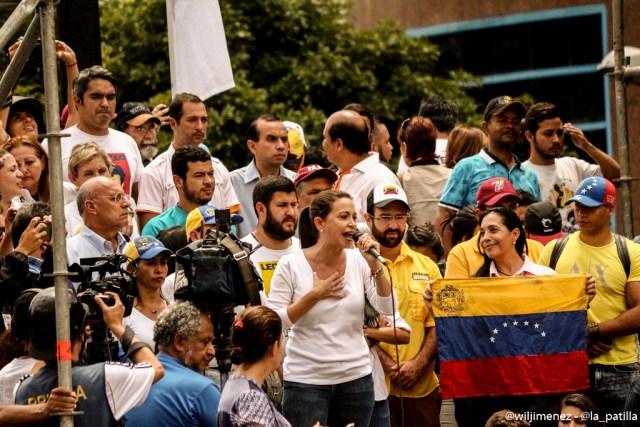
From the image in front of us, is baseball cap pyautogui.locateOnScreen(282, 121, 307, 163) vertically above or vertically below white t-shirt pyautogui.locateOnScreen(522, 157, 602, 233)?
above

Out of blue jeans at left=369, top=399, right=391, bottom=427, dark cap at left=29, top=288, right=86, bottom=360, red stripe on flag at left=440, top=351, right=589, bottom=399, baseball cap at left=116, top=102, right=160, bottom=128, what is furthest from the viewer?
baseball cap at left=116, top=102, right=160, bottom=128

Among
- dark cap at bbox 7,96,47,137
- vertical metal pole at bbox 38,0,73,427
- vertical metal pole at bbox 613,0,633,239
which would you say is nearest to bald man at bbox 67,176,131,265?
dark cap at bbox 7,96,47,137

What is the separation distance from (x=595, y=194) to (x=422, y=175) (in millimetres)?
2366

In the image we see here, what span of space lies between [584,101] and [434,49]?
13.5 ft

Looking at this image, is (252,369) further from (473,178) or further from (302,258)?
(473,178)

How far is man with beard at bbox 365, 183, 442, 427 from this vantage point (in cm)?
917

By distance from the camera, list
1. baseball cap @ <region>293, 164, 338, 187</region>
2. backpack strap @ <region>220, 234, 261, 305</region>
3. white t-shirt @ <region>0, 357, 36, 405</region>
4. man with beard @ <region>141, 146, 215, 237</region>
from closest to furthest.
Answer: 1. white t-shirt @ <region>0, 357, 36, 405</region>
2. backpack strap @ <region>220, 234, 261, 305</region>
3. man with beard @ <region>141, 146, 215, 237</region>
4. baseball cap @ <region>293, 164, 338, 187</region>

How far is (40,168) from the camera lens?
1000cm

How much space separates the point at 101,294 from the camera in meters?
6.93

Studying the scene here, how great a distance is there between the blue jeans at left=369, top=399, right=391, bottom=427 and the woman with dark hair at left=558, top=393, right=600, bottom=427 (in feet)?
3.67

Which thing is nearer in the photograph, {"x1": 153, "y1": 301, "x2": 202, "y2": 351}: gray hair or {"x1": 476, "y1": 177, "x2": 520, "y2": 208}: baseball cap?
{"x1": 153, "y1": 301, "x2": 202, "y2": 351}: gray hair

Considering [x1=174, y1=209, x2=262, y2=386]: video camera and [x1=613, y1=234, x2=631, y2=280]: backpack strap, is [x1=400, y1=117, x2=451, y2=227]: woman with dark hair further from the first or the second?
[x1=174, y1=209, x2=262, y2=386]: video camera

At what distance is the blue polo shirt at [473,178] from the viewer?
10.8 m

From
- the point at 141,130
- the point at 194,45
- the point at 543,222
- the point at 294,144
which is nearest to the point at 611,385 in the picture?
the point at 543,222
